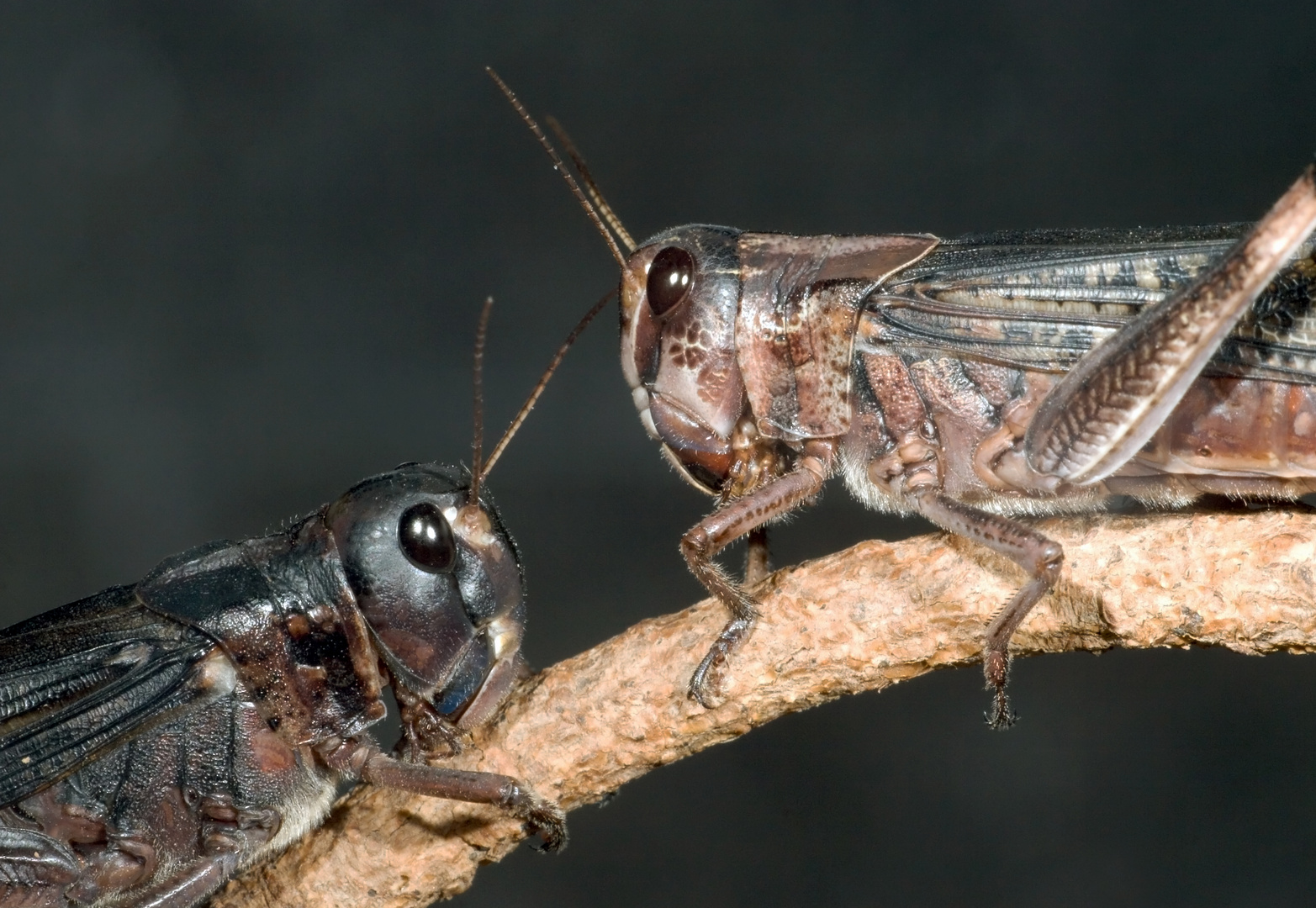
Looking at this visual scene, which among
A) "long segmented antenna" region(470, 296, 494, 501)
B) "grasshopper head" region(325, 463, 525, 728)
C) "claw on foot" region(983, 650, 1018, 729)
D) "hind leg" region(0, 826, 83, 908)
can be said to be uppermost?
"long segmented antenna" region(470, 296, 494, 501)

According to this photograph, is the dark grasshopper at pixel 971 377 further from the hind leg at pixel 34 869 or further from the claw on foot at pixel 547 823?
the hind leg at pixel 34 869

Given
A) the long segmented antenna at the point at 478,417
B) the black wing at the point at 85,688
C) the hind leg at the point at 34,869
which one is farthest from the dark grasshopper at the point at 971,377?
the hind leg at the point at 34,869

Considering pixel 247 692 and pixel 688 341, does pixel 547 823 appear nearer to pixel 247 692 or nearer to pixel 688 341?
pixel 247 692

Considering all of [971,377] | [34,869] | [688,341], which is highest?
[688,341]

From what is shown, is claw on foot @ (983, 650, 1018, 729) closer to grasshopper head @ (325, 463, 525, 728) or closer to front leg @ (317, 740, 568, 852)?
front leg @ (317, 740, 568, 852)

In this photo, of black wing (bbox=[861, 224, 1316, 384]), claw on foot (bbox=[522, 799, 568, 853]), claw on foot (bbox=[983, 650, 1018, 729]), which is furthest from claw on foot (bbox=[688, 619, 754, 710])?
black wing (bbox=[861, 224, 1316, 384])

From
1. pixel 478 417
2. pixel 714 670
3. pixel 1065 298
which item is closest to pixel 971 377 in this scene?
pixel 1065 298

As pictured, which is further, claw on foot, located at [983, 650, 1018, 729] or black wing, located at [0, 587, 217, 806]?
black wing, located at [0, 587, 217, 806]
